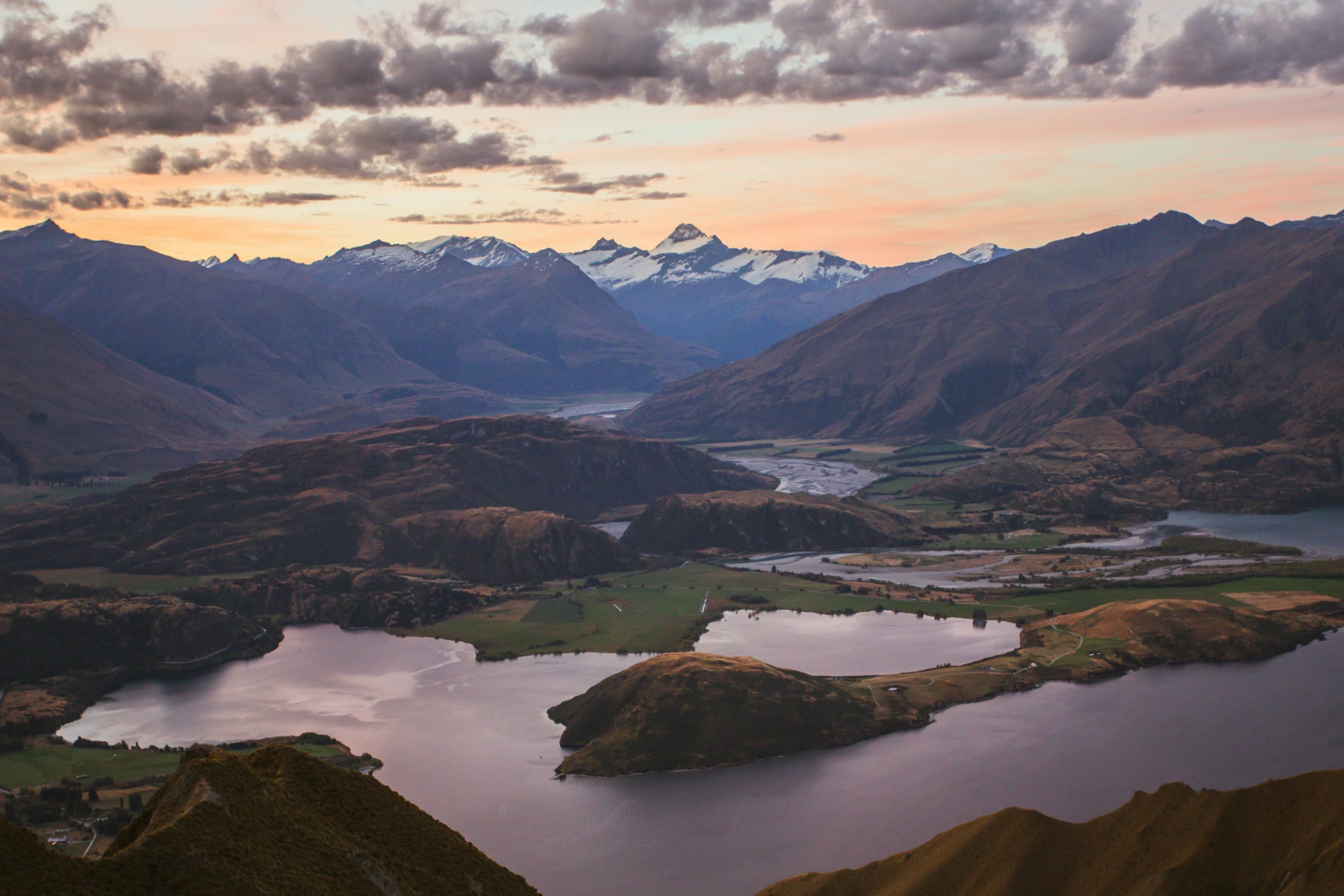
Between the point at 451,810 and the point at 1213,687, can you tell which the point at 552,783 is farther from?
the point at 1213,687

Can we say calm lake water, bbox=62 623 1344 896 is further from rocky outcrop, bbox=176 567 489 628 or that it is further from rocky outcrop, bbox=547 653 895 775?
rocky outcrop, bbox=176 567 489 628

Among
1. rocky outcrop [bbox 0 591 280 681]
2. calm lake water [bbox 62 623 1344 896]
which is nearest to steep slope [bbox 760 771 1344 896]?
calm lake water [bbox 62 623 1344 896]

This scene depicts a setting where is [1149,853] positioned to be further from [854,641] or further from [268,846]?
[854,641]

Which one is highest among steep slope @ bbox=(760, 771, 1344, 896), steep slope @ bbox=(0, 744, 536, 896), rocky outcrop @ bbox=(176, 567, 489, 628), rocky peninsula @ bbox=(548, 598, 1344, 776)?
steep slope @ bbox=(0, 744, 536, 896)

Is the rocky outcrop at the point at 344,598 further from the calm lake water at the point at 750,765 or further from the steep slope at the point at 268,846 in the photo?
the steep slope at the point at 268,846

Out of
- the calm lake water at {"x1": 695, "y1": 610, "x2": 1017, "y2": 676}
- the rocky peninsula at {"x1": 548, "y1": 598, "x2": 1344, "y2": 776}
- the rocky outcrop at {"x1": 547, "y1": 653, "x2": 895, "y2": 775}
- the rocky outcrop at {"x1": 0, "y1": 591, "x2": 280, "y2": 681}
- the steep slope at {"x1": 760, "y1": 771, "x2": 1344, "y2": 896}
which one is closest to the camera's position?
the steep slope at {"x1": 760, "y1": 771, "x2": 1344, "y2": 896}

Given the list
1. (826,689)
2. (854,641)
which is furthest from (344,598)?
(826,689)
